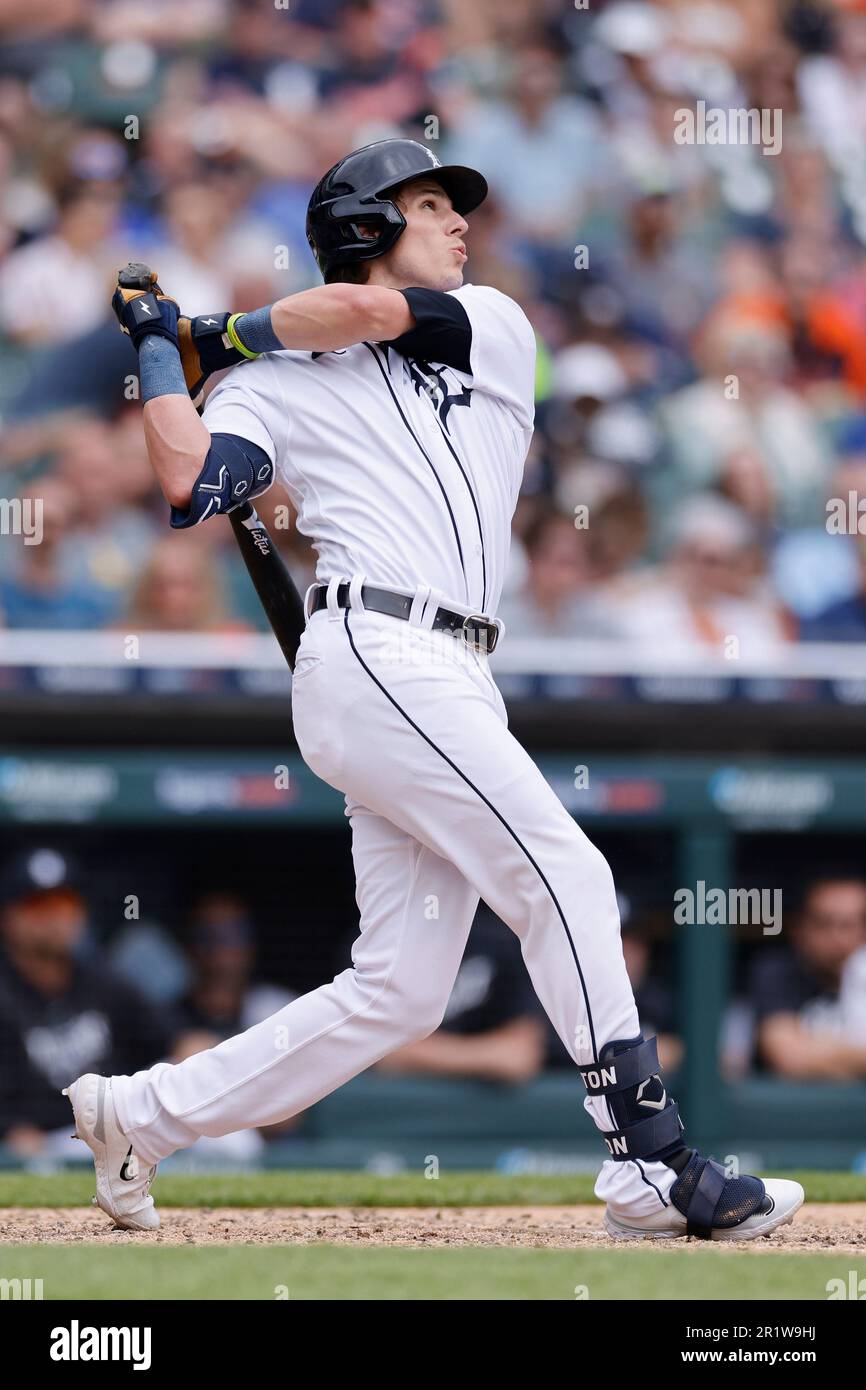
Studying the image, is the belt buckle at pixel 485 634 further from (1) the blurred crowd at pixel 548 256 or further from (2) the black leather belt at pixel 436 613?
(1) the blurred crowd at pixel 548 256

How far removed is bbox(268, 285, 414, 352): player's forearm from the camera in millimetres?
3191

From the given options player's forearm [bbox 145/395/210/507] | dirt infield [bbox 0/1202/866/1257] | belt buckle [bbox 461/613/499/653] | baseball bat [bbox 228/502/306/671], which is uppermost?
player's forearm [bbox 145/395/210/507]

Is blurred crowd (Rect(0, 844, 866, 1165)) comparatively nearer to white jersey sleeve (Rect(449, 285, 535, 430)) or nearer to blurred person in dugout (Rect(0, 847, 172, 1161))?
blurred person in dugout (Rect(0, 847, 172, 1161))

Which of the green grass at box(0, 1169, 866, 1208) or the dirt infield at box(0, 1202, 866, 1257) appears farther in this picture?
the green grass at box(0, 1169, 866, 1208)

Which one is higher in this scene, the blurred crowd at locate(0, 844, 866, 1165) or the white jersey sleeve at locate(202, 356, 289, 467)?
the white jersey sleeve at locate(202, 356, 289, 467)

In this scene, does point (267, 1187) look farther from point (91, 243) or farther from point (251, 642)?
point (91, 243)

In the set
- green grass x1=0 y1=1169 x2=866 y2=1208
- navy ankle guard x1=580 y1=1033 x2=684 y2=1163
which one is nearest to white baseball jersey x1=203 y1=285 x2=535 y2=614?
navy ankle guard x1=580 y1=1033 x2=684 y2=1163

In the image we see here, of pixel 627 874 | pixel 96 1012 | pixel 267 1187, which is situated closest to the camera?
pixel 267 1187

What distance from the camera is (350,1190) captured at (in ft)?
14.0

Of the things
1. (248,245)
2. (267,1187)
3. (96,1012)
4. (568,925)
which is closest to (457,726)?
(568,925)

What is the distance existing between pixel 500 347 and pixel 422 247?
0.24 metres

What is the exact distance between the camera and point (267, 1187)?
4379 mm

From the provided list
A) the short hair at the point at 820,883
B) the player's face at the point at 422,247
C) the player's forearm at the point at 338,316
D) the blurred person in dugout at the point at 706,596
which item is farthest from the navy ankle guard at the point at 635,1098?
the blurred person in dugout at the point at 706,596

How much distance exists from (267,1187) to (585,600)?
336 cm
